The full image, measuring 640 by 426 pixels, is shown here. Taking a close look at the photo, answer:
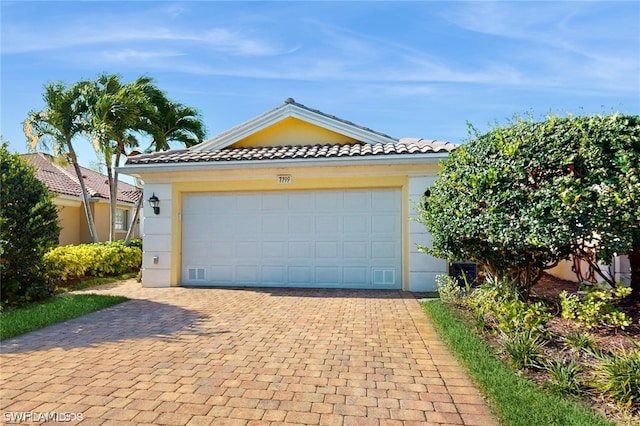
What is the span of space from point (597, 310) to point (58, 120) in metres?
16.1

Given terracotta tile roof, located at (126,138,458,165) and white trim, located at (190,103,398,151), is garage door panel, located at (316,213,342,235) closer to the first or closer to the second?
terracotta tile roof, located at (126,138,458,165)

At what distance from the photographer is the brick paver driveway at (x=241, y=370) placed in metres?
3.15

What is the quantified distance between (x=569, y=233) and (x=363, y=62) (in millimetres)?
7116

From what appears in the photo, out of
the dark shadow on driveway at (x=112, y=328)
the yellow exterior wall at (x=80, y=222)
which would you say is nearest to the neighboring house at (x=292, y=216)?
the dark shadow on driveway at (x=112, y=328)

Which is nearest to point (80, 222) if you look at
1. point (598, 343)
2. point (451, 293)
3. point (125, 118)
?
point (125, 118)

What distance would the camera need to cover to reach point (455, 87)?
1041 cm

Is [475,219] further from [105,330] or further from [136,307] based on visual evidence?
[136,307]

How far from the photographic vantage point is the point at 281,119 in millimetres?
11156

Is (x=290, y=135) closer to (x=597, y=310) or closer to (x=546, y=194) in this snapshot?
(x=546, y=194)

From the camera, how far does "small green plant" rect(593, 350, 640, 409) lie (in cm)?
316

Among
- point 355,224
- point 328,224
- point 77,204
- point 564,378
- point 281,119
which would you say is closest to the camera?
point 564,378

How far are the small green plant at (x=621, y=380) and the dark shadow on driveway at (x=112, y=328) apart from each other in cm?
482

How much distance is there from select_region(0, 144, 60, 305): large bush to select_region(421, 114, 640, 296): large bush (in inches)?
317

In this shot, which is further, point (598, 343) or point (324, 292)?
point (324, 292)
